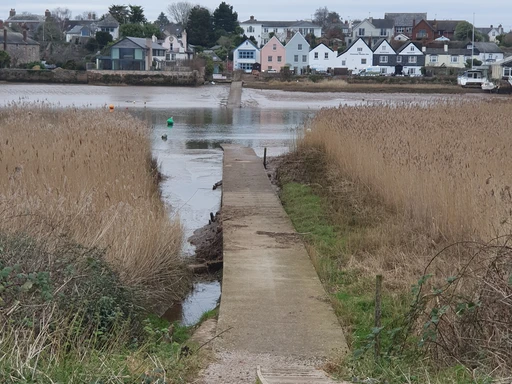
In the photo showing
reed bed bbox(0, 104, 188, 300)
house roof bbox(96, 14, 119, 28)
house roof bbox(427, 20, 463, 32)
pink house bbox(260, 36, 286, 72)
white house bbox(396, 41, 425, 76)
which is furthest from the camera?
house roof bbox(427, 20, 463, 32)

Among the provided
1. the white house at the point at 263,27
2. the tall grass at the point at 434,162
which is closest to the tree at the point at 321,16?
the white house at the point at 263,27

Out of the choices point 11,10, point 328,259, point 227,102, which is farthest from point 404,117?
point 11,10

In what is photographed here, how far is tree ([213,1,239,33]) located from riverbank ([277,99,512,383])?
110961mm

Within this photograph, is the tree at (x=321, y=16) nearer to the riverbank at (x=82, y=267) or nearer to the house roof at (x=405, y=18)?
the house roof at (x=405, y=18)

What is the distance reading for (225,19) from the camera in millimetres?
130625

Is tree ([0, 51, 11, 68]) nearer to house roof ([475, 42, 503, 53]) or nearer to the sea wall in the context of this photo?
the sea wall

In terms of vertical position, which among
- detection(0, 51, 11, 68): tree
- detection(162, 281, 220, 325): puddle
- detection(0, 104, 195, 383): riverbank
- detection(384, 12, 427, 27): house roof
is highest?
detection(384, 12, 427, 27): house roof

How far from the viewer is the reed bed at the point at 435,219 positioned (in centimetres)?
650

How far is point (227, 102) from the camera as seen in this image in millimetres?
60688

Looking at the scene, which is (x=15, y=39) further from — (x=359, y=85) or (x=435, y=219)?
(x=435, y=219)

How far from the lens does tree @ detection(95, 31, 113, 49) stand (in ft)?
361

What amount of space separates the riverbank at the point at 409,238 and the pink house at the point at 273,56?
8694cm

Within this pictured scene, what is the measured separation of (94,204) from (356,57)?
9801 centimetres

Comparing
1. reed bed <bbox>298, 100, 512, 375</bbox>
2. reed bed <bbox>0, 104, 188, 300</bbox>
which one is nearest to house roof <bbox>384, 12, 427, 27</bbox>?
reed bed <bbox>298, 100, 512, 375</bbox>
